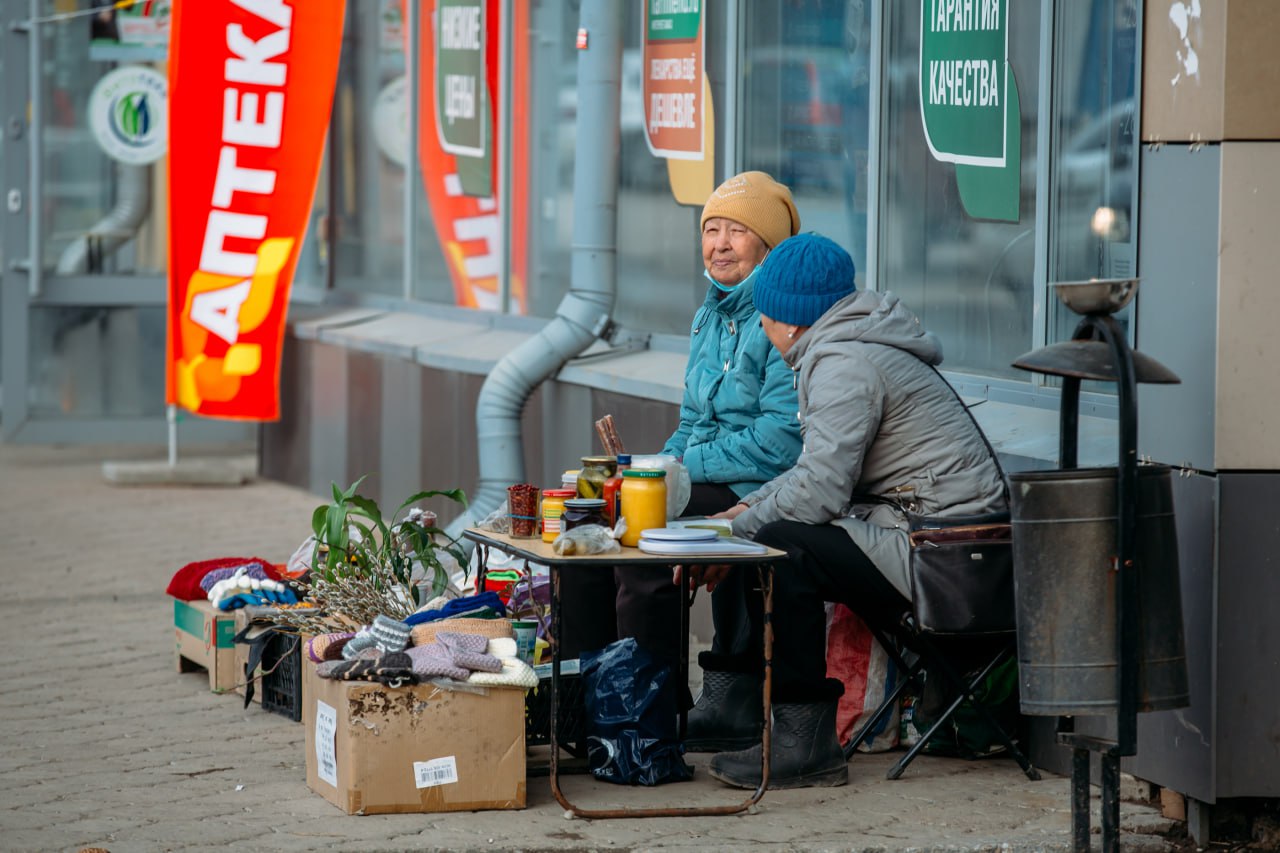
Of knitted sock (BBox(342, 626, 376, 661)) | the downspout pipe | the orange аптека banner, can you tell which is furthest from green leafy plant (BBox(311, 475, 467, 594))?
the orange аптека banner

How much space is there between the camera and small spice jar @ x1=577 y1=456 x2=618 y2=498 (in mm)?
5062

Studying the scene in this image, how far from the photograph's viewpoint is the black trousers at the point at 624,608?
218 inches

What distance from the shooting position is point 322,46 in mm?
9227

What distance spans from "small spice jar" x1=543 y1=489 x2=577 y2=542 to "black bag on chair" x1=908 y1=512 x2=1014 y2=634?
2.95ft

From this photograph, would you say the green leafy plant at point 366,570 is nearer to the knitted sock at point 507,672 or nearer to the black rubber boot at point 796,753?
the knitted sock at point 507,672

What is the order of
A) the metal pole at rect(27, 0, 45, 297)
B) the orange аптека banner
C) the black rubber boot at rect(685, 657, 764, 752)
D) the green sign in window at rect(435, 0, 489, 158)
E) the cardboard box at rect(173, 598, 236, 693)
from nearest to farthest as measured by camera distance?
the black rubber boot at rect(685, 657, 764, 752) < the cardboard box at rect(173, 598, 236, 693) < the orange аптека banner < the green sign in window at rect(435, 0, 489, 158) < the metal pole at rect(27, 0, 45, 297)

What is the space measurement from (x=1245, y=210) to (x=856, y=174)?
263 cm

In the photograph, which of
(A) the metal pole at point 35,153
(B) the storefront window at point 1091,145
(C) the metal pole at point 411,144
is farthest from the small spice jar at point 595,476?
(A) the metal pole at point 35,153

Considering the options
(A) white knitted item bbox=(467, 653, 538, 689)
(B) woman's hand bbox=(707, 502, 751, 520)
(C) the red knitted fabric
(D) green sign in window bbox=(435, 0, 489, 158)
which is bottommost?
(C) the red knitted fabric

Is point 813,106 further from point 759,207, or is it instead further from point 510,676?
point 510,676

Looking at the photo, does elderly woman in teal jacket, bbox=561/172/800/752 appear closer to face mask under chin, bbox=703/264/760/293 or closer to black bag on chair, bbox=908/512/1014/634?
face mask under chin, bbox=703/264/760/293

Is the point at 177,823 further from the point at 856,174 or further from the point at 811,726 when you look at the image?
the point at 856,174

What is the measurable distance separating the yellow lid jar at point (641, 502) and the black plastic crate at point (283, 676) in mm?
1429

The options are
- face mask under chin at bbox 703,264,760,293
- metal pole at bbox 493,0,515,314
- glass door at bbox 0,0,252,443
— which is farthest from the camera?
glass door at bbox 0,0,252,443
